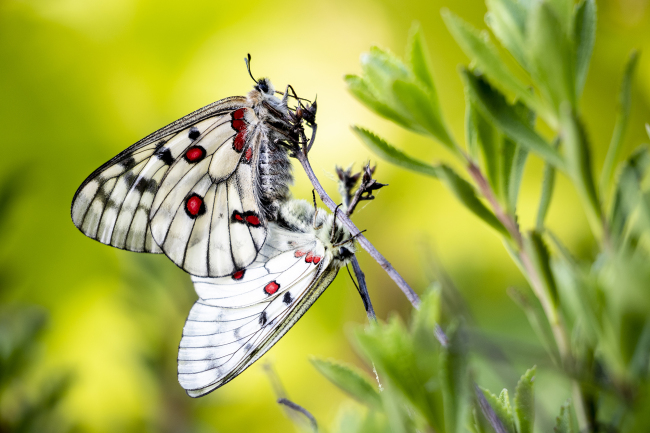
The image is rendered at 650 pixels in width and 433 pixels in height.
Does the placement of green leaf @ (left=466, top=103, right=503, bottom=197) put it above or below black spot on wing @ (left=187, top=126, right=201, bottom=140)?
below

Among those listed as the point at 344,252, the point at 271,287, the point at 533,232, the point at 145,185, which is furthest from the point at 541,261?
the point at 145,185

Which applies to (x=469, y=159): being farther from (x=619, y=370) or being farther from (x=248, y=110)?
(x=248, y=110)

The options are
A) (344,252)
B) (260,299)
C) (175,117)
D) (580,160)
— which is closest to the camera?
(580,160)

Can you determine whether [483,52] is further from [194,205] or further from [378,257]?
[194,205]

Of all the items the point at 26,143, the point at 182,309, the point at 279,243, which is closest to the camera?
the point at 279,243

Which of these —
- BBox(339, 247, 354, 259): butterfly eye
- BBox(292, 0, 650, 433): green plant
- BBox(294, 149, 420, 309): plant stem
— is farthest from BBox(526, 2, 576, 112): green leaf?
BBox(339, 247, 354, 259): butterfly eye

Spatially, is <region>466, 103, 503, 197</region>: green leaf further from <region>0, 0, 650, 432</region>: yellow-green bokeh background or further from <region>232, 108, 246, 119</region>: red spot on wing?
<region>0, 0, 650, 432</region>: yellow-green bokeh background

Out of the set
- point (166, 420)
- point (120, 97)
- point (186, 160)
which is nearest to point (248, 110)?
point (186, 160)
